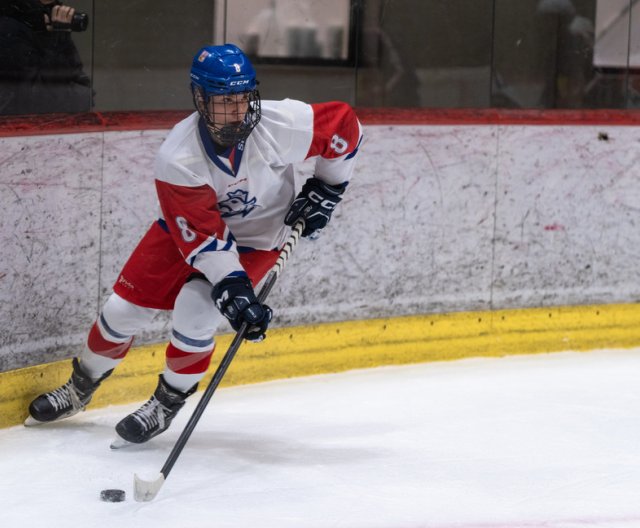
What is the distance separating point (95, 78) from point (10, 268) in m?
0.66

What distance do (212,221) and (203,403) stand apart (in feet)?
1.44

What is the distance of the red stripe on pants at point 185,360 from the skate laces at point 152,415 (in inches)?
4.9

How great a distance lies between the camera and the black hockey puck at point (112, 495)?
2.84 meters

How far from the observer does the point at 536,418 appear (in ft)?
12.1

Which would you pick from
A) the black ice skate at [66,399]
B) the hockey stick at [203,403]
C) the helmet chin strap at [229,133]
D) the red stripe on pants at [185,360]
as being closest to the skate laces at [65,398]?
the black ice skate at [66,399]

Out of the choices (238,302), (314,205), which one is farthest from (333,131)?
(238,302)

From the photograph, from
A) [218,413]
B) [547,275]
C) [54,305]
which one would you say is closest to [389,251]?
[547,275]

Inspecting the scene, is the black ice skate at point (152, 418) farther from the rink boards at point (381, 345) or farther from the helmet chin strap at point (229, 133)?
the helmet chin strap at point (229, 133)

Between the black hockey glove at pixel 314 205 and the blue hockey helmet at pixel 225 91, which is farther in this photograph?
the black hockey glove at pixel 314 205

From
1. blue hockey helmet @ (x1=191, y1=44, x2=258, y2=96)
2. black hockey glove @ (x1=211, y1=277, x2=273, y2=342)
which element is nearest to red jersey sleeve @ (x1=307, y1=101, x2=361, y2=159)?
blue hockey helmet @ (x1=191, y1=44, x2=258, y2=96)

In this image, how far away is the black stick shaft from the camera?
2938 mm

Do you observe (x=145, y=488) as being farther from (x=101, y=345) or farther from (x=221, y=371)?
(x=101, y=345)

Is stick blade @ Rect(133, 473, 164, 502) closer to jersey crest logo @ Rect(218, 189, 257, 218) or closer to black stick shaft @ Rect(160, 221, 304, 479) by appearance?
black stick shaft @ Rect(160, 221, 304, 479)

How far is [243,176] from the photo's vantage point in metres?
3.10
